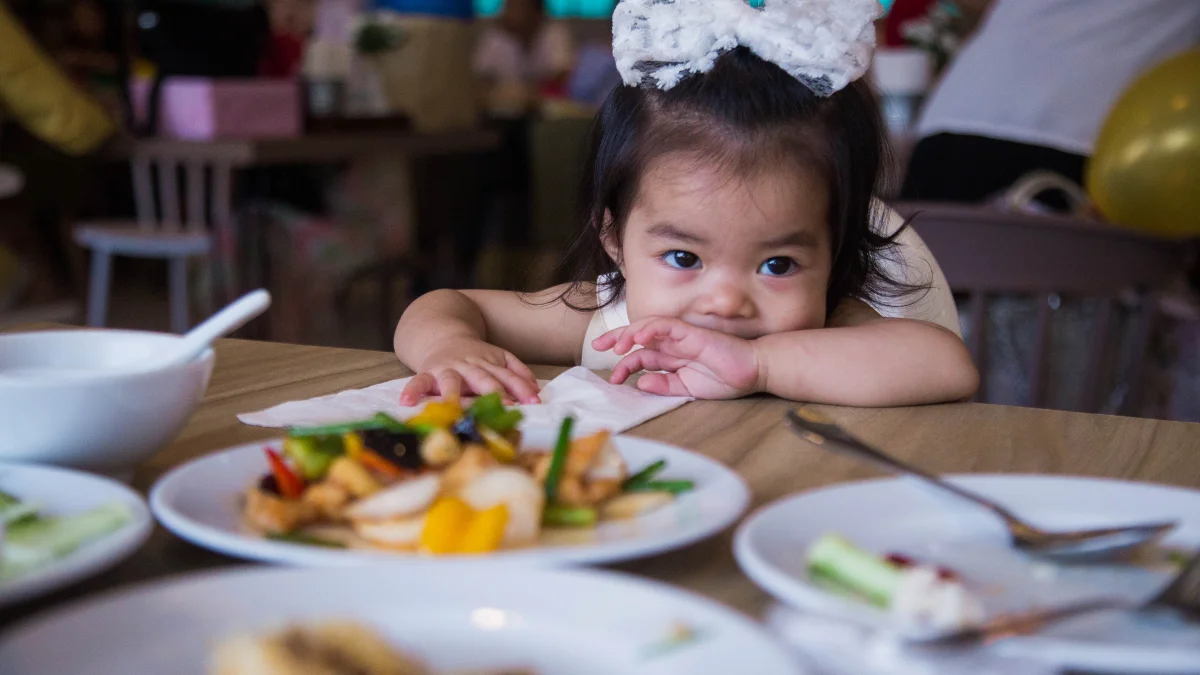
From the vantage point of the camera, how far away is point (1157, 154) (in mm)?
2066

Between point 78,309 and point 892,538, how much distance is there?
4.53 metres

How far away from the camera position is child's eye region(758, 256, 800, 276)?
47.8 inches

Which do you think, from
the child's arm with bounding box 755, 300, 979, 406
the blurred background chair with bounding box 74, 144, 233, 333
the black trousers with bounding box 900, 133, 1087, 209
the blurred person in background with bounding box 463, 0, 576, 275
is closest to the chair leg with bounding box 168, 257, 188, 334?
the blurred background chair with bounding box 74, 144, 233, 333

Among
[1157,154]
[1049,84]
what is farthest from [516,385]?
[1049,84]

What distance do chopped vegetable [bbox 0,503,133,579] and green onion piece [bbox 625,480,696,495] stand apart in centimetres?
27

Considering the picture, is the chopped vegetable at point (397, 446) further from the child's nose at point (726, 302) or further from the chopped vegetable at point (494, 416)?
the child's nose at point (726, 302)

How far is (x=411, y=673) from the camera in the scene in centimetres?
43

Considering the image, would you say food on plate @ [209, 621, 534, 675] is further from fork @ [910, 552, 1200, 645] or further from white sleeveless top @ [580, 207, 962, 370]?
white sleeveless top @ [580, 207, 962, 370]

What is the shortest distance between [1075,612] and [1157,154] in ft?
6.04

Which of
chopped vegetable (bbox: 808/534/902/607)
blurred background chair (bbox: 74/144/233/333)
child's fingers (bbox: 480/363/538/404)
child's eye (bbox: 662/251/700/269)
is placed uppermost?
chopped vegetable (bbox: 808/534/902/607)

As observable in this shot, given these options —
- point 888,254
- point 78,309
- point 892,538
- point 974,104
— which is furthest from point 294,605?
point 78,309

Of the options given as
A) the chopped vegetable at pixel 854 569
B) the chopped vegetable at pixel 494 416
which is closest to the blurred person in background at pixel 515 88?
the chopped vegetable at pixel 494 416

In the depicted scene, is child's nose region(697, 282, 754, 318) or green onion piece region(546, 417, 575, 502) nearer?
green onion piece region(546, 417, 575, 502)

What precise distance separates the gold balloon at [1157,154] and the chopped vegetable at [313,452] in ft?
6.07
